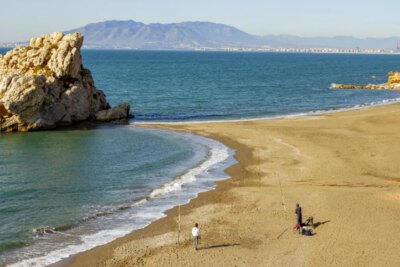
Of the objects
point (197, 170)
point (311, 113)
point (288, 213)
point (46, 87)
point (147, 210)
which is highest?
point (46, 87)

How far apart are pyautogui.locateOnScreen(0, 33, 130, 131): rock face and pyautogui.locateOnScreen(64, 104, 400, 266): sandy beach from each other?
23151 millimetres

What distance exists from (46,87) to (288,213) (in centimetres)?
4176

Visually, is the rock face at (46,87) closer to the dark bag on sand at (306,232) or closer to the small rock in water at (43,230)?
the small rock in water at (43,230)

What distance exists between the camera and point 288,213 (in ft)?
106

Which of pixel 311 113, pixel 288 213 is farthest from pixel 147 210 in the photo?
pixel 311 113

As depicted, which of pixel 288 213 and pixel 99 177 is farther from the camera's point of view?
pixel 99 177

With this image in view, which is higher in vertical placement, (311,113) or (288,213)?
(311,113)

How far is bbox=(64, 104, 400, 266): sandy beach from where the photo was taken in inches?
1018

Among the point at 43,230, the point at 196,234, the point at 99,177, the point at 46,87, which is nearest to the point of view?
the point at 196,234

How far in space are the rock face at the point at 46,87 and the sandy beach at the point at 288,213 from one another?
23.2m

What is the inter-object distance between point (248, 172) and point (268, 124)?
24.6 metres

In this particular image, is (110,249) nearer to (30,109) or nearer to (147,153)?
(147,153)

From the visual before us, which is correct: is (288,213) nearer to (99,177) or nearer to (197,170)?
(197,170)

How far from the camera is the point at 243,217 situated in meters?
31.7
